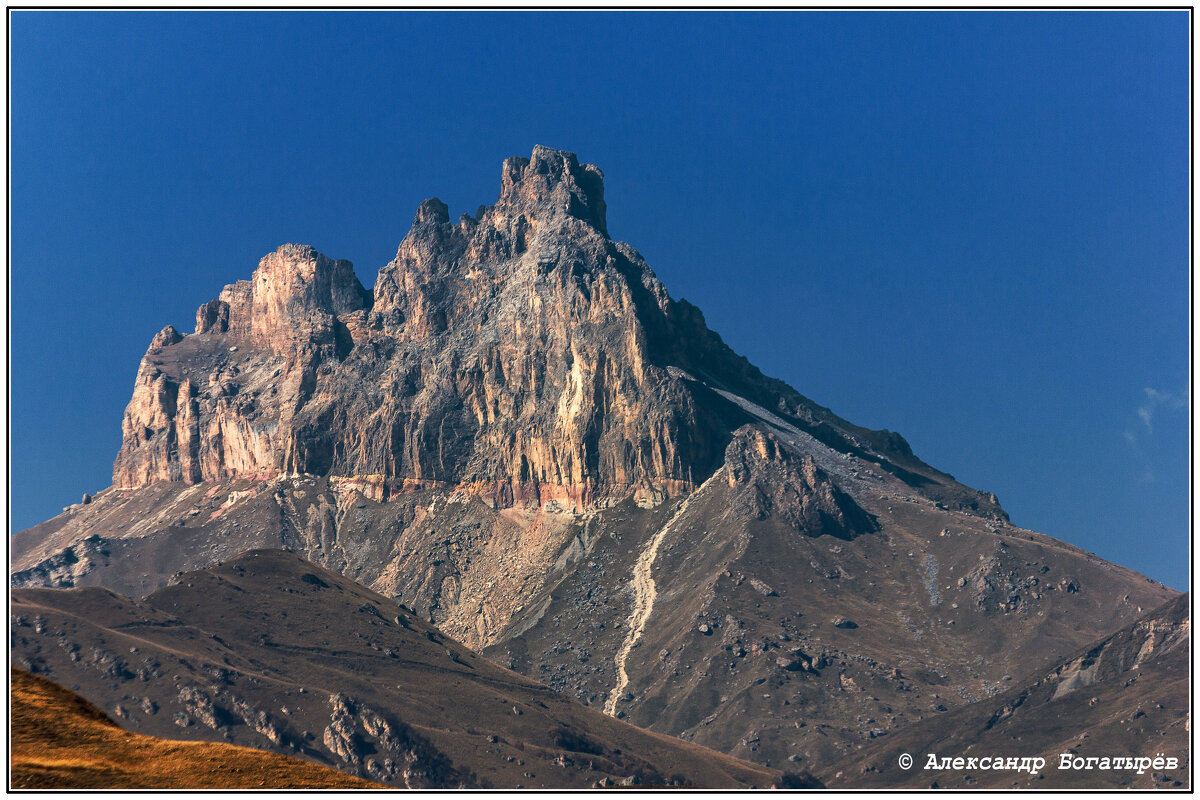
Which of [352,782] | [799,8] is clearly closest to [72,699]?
[352,782]

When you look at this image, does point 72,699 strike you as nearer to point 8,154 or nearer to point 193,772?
point 193,772

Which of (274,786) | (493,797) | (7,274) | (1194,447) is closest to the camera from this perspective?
(274,786)

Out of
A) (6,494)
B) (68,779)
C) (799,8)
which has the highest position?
(799,8)

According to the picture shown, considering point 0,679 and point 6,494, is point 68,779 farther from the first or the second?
point 6,494

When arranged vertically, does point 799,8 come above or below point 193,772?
above

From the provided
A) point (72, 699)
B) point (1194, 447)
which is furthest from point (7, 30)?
point (1194, 447)

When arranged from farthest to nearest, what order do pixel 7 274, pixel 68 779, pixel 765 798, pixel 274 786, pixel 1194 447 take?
pixel 765 798 < pixel 1194 447 < pixel 7 274 < pixel 274 786 < pixel 68 779

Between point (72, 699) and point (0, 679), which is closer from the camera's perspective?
point (0, 679)
